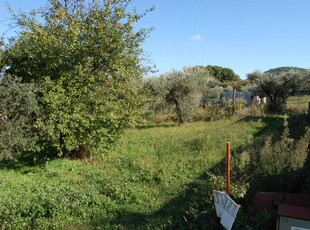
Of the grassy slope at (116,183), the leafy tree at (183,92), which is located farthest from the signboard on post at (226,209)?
the leafy tree at (183,92)

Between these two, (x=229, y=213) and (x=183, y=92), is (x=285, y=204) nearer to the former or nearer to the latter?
(x=229, y=213)

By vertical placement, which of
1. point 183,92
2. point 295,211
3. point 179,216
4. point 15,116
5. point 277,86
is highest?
point 277,86

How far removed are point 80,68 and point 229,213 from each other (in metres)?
7.44

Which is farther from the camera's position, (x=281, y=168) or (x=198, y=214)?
(x=281, y=168)

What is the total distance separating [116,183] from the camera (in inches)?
328

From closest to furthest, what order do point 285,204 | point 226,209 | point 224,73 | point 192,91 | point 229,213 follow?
point 285,204 → point 229,213 → point 226,209 → point 192,91 → point 224,73

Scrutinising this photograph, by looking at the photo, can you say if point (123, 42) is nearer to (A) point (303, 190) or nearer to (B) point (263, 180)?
(B) point (263, 180)

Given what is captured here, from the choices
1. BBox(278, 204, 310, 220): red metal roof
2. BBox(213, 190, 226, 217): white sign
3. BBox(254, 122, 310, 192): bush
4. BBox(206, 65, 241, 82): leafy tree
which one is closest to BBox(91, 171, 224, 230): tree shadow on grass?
BBox(213, 190, 226, 217): white sign

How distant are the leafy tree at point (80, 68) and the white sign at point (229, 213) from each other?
21.7 feet

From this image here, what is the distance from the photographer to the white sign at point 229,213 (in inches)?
165

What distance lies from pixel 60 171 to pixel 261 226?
6.87m

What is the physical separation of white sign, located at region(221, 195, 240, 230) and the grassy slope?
1.20 meters

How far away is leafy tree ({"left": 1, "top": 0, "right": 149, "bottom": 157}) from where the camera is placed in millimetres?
10266

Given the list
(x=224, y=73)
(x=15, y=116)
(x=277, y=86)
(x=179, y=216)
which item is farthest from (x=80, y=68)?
(x=224, y=73)
